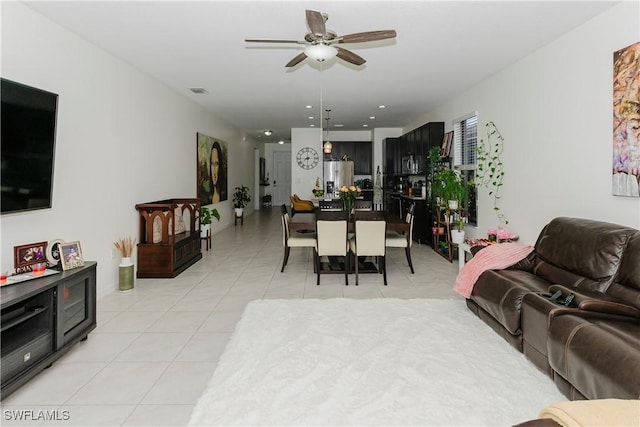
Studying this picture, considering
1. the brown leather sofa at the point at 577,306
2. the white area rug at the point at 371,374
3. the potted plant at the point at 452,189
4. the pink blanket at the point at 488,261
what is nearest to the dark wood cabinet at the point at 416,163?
the potted plant at the point at 452,189

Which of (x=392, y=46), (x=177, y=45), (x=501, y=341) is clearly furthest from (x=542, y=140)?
(x=177, y=45)

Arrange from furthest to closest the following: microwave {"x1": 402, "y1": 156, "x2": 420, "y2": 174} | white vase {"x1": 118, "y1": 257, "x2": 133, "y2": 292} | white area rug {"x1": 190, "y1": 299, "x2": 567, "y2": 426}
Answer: microwave {"x1": 402, "y1": 156, "x2": 420, "y2": 174} → white vase {"x1": 118, "y1": 257, "x2": 133, "y2": 292} → white area rug {"x1": 190, "y1": 299, "x2": 567, "y2": 426}

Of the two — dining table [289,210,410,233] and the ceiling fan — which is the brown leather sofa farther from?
A: the ceiling fan

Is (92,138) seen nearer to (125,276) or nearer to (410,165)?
(125,276)

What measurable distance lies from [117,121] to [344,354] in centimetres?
378

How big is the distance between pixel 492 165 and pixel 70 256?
509cm

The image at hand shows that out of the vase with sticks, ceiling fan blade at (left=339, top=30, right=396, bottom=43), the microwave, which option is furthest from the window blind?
the vase with sticks

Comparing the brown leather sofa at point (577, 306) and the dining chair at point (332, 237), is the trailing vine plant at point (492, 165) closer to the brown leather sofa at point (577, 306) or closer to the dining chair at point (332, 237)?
the brown leather sofa at point (577, 306)

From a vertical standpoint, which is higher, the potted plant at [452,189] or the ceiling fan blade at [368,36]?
the ceiling fan blade at [368,36]

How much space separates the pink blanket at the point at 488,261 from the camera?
3527 millimetres

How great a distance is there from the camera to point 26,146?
112 inches

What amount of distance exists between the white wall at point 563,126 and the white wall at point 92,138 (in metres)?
4.78

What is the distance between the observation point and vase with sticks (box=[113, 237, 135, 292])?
14.9 ft

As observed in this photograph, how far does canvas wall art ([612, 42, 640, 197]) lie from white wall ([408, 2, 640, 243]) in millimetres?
Answer: 91
